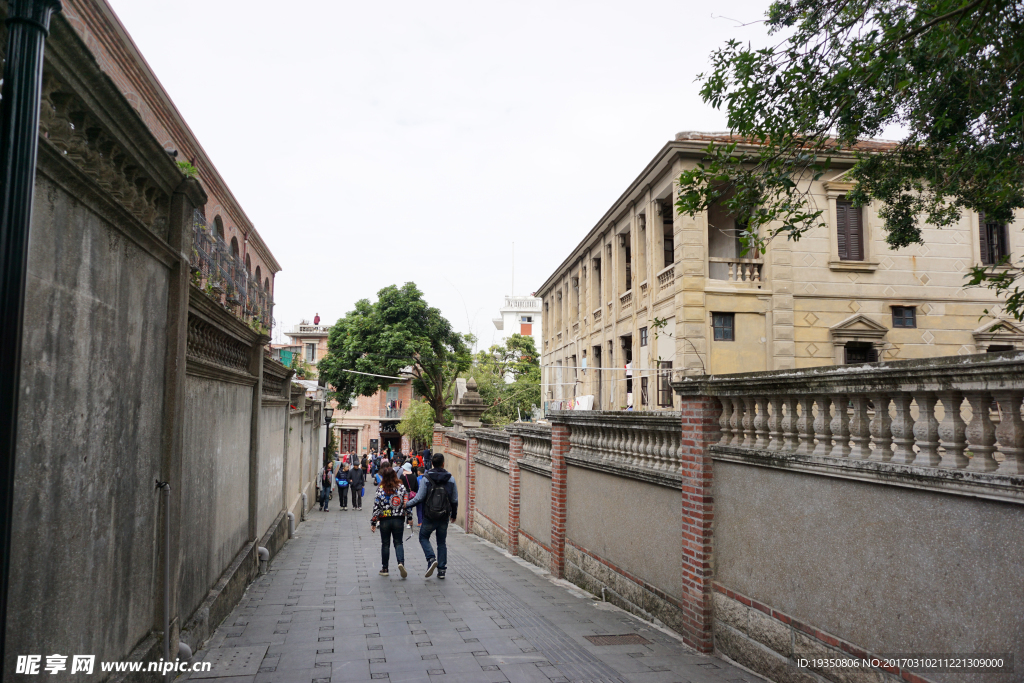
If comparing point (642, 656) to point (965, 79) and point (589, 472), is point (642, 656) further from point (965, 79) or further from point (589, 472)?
point (965, 79)

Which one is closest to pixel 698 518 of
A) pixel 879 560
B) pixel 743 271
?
pixel 879 560

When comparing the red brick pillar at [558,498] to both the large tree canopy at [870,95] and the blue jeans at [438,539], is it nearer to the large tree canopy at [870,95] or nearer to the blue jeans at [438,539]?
the blue jeans at [438,539]

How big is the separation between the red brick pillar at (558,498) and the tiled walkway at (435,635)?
0.40m

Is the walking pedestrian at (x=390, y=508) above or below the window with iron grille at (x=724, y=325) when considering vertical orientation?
below

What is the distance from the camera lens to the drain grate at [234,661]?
17.0 feet

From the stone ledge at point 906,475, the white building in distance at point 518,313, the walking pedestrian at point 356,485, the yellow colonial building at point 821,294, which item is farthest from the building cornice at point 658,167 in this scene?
the white building in distance at point 518,313

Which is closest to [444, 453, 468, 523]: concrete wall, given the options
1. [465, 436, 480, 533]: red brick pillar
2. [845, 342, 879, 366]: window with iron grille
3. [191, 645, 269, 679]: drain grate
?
[465, 436, 480, 533]: red brick pillar

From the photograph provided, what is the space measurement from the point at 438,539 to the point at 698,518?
4821mm

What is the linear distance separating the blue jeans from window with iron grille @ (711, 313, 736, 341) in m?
12.5

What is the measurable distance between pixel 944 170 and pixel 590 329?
2115cm

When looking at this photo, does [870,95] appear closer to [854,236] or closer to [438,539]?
[438,539]

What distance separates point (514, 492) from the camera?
43.3ft

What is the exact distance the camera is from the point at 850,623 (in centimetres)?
430

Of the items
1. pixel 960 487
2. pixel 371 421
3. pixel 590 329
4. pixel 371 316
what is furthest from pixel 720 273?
pixel 371 421
